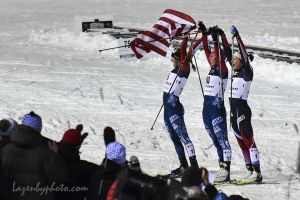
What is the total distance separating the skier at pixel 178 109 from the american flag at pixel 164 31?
1519 mm

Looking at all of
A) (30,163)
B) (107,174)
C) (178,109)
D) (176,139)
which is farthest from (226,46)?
(30,163)

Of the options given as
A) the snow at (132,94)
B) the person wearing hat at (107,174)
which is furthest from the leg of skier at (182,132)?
the person wearing hat at (107,174)

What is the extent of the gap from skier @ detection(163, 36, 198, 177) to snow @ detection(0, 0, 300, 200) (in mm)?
512

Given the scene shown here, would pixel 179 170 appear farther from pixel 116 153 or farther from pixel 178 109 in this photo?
pixel 116 153

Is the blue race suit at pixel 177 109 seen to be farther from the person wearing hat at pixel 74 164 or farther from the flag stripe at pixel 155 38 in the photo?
the person wearing hat at pixel 74 164

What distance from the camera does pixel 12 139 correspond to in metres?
6.63

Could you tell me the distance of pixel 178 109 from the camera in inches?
405

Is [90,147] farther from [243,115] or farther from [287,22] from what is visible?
[287,22]

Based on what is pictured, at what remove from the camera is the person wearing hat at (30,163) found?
21.4 feet

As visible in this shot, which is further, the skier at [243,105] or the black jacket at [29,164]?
the skier at [243,105]

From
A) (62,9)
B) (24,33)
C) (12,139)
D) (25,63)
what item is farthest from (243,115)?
(62,9)

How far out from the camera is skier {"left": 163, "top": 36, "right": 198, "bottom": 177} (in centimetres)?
1026

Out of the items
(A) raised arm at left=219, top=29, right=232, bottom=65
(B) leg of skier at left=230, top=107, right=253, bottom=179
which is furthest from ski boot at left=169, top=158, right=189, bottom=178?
(A) raised arm at left=219, top=29, right=232, bottom=65

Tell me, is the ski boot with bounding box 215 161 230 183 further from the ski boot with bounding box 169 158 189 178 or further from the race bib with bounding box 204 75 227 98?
the race bib with bounding box 204 75 227 98
